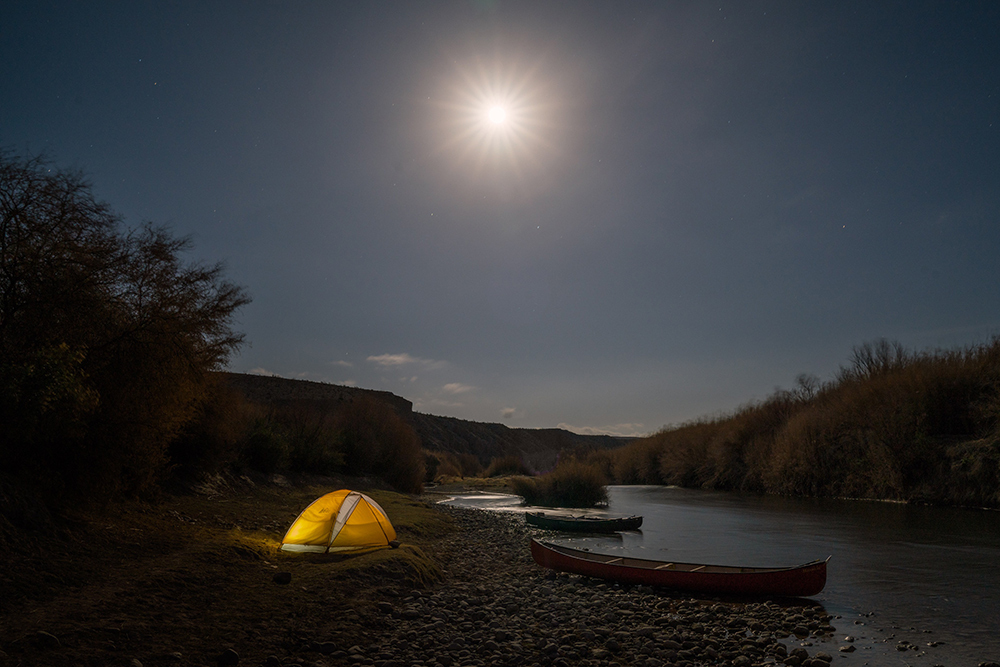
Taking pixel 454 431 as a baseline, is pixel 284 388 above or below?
above

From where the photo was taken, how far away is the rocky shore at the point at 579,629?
23.6 ft

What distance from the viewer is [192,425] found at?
56.5 feet

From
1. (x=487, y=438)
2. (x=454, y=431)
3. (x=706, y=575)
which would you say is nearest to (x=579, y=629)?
(x=706, y=575)

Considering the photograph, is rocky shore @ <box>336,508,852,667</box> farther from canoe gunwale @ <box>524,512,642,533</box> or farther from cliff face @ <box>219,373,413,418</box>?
cliff face @ <box>219,373,413,418</box>

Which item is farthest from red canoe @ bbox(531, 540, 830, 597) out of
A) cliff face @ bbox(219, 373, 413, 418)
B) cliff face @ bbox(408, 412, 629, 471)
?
cliff face @ bbox(408, 412, 629, 471)

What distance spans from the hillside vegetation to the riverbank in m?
21.5

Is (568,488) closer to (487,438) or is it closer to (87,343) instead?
(87,343)

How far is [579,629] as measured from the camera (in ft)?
27.9

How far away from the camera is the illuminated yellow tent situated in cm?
1185

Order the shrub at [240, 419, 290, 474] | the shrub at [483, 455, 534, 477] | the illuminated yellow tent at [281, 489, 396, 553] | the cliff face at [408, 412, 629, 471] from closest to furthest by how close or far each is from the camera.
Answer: the illuminated yellow tent at [281, 489, 396, 553] < the shrub at [240, 419, 290, 474] < the shrub at [483, 455, 534, 477] < the cliff face at [408, 412, 629, 471]

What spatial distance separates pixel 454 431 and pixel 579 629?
125 meters

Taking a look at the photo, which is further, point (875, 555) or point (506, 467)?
point (506, 467)

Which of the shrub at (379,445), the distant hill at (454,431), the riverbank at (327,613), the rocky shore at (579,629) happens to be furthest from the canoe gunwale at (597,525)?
the distant hill at (454,431)

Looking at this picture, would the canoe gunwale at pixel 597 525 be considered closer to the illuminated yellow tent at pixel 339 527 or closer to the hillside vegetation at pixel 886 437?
the illuminated yellow tent at pixel 339 527
